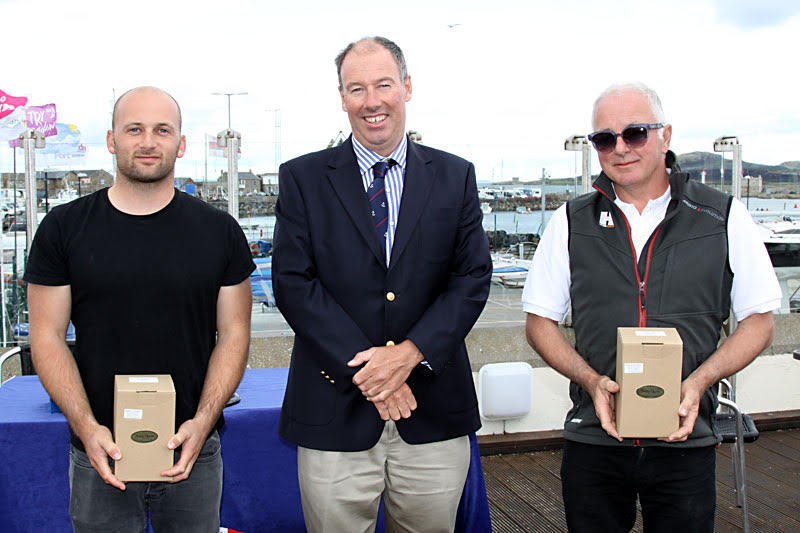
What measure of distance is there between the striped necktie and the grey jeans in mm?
717

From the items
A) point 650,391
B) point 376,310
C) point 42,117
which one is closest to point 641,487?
point 650,391

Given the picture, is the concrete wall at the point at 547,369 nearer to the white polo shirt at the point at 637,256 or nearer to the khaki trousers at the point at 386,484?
the khaki trousers at the point at 386,484

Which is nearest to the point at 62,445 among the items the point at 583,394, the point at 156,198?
the point at 156,198

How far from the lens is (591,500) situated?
1.81 meters

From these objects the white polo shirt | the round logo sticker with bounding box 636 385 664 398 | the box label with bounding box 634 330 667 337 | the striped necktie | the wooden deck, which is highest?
the striped necktie

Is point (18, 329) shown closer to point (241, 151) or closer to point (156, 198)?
point (241, 151)

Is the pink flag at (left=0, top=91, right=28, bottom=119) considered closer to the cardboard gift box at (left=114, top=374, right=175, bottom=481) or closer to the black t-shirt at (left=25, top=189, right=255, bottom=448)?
the black t-shirt at (left=25, top=189, right=255, bottom=448)

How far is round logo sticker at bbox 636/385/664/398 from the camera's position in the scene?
162 cm

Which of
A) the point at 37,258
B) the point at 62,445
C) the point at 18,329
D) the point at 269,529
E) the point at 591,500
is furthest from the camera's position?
the point at 18,329

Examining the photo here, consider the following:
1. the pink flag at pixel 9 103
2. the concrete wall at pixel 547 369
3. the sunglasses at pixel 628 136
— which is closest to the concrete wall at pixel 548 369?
the concrete wall at pixel 547 369

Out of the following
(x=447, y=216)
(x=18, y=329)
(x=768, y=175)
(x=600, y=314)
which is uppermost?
(x=768, y=175)

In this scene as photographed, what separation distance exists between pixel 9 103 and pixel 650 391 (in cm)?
411

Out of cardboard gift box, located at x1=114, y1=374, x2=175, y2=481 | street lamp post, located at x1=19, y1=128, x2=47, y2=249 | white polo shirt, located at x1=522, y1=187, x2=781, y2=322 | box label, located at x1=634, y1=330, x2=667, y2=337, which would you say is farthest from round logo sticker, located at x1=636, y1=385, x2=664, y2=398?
street lamp post, located at x1=19, y1=128, x2=47, y2=249

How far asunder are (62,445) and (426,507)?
1254 millimetres
